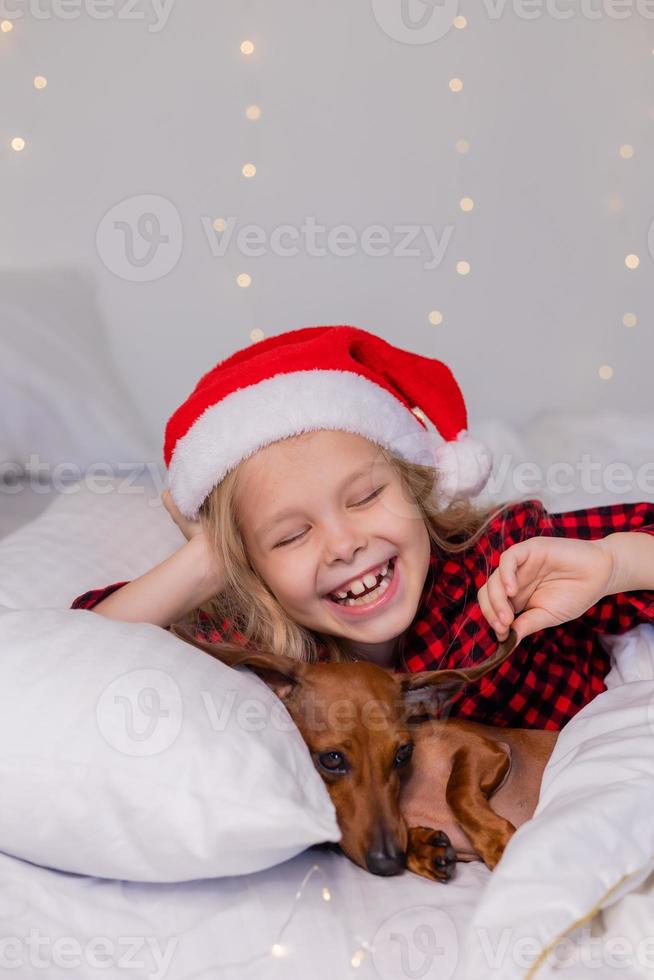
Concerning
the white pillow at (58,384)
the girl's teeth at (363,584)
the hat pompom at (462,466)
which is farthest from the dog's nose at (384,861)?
the white pillow at (58,384)

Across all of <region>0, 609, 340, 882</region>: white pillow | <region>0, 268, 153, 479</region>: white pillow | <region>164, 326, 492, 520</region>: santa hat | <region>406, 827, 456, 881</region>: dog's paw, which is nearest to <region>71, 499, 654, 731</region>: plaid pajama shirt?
<region>164, 326, 492, 520</region>: santa hat

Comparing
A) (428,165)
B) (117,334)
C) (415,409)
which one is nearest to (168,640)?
(415,409)

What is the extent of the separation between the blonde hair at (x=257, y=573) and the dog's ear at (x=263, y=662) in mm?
110

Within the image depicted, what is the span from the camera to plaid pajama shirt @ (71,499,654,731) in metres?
1.40

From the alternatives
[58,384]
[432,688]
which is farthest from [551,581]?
[58,384]

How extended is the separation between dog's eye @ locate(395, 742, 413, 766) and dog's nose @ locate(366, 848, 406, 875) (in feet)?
0.45

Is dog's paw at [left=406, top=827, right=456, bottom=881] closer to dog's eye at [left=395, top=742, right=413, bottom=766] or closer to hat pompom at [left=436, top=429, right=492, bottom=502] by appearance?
dog's eye at [left=395, top=742, right=413, bottom=766]

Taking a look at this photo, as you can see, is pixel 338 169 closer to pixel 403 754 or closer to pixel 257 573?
pixel 257 573

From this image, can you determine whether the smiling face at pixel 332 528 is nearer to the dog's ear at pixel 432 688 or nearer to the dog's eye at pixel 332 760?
the dog's ear at pixel 432 688

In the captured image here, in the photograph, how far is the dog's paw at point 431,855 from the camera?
111 cm

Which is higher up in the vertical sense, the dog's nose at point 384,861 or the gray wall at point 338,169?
the gray wall at point 338,169

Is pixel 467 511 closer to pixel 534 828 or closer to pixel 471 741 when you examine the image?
pixel 471 741

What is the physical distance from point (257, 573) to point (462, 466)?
0.31 metres

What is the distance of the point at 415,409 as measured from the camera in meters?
1.48
